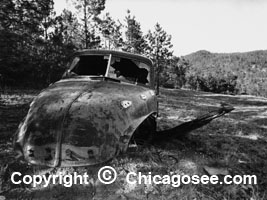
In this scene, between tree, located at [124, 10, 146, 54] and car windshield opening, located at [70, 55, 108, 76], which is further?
tree, located at [124, 10, 146, 54]

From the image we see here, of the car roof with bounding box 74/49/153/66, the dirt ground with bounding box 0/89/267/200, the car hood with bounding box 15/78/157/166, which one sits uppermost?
the car roof with bounding box 74/49/153/66

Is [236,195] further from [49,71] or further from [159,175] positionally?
[49,71]

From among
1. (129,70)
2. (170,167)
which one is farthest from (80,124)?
(129,70)

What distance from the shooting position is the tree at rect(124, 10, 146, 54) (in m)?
26.2

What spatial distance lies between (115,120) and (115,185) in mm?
1144

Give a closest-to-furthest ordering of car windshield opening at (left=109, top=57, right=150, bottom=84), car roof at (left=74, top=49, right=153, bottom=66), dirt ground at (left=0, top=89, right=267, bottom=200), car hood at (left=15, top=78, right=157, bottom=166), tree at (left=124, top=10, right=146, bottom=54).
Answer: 1. car hood at (left=15, top=78, right=157, bottom=166)
2. dirt ground at (left=0, top=89, right=267, bottom=200)
3. car windshield opening at (left=109, top=57, right=150, bottom=84)
4. car roof at (left=74, top=49, right=153, bottom=66)
5. tree at (left=124, top=10, right=146, bottom=54)

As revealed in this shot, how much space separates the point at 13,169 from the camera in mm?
3031

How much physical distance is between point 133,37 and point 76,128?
26398 millimetres

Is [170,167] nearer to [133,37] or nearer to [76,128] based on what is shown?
[76,128]

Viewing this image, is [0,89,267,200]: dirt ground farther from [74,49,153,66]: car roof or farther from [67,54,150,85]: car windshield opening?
[74,49,153,66]: car roof

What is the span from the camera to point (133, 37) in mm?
26828

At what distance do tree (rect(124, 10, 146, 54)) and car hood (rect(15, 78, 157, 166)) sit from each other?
24.1m

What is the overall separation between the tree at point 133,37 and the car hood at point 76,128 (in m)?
24.1

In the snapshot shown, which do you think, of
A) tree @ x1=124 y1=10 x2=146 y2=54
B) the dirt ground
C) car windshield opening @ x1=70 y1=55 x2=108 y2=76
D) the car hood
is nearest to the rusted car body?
the car hood
